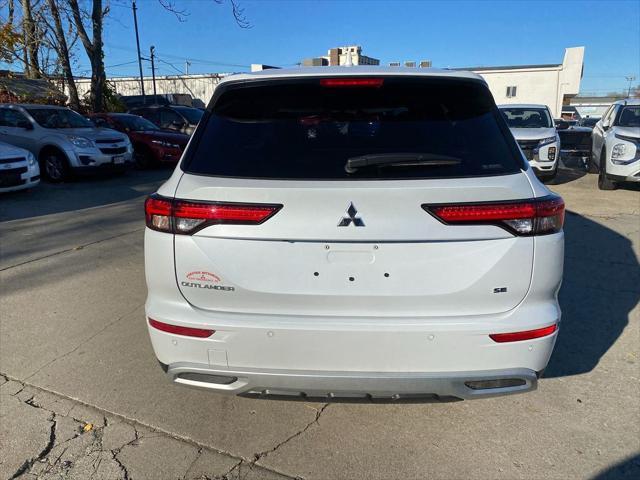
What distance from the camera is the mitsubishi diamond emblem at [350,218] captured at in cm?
190

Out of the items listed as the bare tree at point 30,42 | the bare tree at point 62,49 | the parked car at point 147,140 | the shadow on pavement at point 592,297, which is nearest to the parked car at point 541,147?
the shadow on pavement at point 592,297

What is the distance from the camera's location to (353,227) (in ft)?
6.24

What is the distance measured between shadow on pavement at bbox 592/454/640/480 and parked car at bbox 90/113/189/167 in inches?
478

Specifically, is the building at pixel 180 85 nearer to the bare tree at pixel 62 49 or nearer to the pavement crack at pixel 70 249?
the bare tree at pixel 62 49

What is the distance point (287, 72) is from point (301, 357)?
144cm

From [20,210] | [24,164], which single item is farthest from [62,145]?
[20,210]

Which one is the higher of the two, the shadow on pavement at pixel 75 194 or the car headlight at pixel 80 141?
the car headlight at pixel 80 141

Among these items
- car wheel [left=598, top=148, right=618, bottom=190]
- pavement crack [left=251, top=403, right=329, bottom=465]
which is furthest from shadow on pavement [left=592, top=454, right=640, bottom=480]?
car wheel [left=598, top=148, right=618, bottom=190]

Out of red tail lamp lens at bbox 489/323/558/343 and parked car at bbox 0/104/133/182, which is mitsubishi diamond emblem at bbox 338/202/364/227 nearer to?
red tail lamp lens at bbox 489/323/558/343

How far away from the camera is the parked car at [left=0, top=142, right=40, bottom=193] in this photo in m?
8.24

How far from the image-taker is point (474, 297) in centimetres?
194

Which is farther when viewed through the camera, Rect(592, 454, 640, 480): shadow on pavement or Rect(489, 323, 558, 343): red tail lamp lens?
Rect(592, 454, 640, 480): shadow on pavement

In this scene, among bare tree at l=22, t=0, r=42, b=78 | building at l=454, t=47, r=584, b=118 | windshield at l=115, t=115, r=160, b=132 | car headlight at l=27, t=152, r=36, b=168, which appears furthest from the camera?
building at l=454, t=47, r=584, b=118

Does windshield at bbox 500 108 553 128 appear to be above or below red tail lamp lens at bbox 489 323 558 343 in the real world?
above
